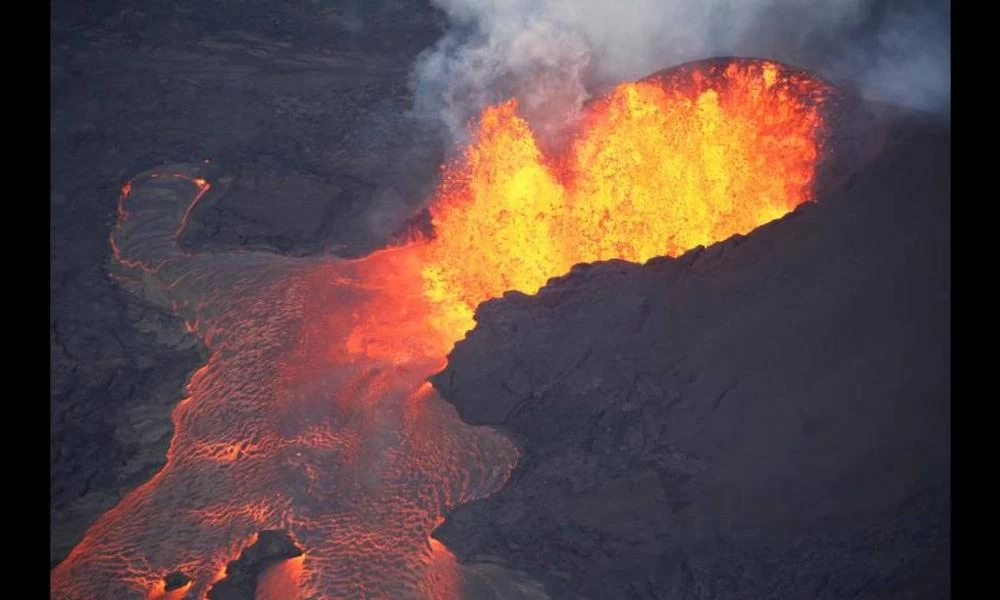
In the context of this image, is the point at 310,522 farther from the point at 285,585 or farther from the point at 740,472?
the point at 740,472

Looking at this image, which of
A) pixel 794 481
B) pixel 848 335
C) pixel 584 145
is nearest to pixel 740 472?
pixel 794 481

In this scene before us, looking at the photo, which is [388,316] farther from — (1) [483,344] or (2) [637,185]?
(2) [637,185]

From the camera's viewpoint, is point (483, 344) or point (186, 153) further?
point (186, 153)

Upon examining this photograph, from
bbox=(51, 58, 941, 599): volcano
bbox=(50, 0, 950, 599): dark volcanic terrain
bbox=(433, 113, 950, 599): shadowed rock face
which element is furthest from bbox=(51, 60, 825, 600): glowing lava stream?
bbox=(433, 113, 950, 599): shadowed rock face

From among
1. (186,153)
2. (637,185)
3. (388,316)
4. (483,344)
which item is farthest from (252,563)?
(186,153)

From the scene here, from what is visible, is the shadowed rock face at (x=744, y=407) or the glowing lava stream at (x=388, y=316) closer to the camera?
the shadowed rock face at (x=744, y=407)

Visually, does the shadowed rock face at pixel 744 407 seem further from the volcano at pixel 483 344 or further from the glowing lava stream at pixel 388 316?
the glowing lava stream at pixel 388 316

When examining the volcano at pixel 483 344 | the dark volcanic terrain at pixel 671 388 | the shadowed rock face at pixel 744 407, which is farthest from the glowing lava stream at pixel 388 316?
the shadowed rock face at pixel 744 407
